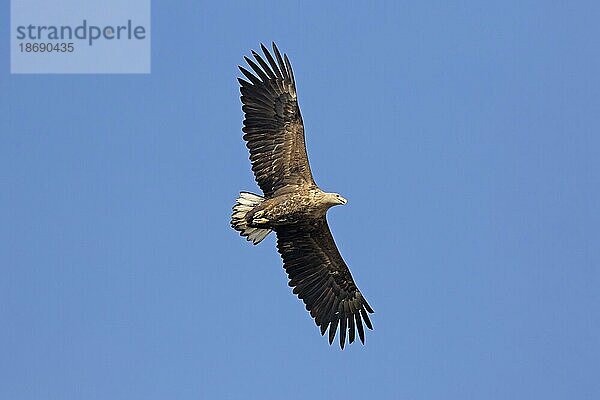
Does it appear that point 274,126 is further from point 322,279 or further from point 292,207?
point 322,279

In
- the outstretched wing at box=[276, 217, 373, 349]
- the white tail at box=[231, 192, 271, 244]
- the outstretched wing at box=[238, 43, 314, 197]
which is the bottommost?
the outstretched wing at box=[276, 217, 373, 349]

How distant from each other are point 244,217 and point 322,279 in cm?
178

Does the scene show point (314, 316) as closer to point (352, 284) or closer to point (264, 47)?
point (352, 284)

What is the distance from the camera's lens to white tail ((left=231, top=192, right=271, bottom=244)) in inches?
682

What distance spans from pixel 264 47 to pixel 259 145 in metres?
1.47

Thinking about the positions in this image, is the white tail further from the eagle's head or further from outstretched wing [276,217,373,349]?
the eagle's head

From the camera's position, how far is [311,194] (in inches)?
677

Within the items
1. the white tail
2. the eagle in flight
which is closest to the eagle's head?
the eagle in flight

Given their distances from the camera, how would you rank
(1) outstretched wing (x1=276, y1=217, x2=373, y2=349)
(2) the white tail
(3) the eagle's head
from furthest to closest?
(1) outstretched wing (x1=276, y1=217, x2=373, y2=349) < (2) the white tail < (3) the eagle's head

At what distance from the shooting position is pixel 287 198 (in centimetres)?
1711

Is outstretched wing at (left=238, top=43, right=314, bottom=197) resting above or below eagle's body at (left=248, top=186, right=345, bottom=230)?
above

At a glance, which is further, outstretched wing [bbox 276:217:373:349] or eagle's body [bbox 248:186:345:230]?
outstretched wing [bbox 276:217:373:349]

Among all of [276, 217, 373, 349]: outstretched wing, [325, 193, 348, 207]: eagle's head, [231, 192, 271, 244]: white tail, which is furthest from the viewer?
[276, 217, 373, 349]: outstretched wing

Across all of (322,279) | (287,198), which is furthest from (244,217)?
(322,279)
